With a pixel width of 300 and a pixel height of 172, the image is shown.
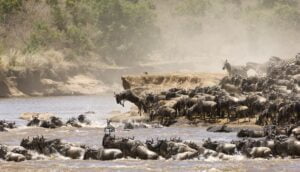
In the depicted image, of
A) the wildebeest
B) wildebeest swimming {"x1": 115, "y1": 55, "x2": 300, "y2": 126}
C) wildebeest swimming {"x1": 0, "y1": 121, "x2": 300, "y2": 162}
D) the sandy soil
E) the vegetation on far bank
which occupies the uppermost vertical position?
the vegetation on far bank

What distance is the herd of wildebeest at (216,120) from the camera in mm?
28875

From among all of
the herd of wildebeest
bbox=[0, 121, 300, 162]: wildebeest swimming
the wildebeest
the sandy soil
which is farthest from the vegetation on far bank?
bbox=[0, 121, 300, 162]: wildebeest swimming

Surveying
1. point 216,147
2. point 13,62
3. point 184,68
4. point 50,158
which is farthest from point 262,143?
point 184,68

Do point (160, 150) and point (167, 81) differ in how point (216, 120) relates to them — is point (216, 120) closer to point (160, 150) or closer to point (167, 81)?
point (167, 81)

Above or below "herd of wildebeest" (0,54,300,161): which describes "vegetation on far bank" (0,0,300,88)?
above

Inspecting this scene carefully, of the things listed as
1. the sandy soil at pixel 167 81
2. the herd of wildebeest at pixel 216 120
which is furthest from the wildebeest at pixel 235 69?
the sandy soil at pixel 167 81

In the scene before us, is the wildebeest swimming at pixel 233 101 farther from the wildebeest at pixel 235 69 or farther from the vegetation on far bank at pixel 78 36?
the vegetation on far bank at pixel 78 36

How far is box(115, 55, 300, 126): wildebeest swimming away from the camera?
3931cm

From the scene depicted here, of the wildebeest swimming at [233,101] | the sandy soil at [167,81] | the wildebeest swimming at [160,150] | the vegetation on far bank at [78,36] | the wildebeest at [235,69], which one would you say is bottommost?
the wildebeest swimming at [160,150]

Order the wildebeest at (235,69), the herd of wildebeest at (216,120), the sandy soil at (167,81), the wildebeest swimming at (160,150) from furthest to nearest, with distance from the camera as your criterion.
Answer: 1. the wildebeest at (235,69)
2. the sandy soil at (167,81)
3. the herd of wildebeest at (216,120)
4. the wildebeest swimming at (160,150)

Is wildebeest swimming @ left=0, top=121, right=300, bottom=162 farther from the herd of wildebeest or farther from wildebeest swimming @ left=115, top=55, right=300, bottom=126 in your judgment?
wildebeest swimming @ left=115, top=55, right=300, bottom=126

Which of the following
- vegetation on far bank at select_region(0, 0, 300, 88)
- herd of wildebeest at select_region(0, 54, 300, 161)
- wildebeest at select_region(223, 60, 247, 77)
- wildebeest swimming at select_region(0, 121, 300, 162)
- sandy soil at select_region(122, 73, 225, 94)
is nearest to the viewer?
wildebeest swimming at select_region(0, 121, 300, 162)

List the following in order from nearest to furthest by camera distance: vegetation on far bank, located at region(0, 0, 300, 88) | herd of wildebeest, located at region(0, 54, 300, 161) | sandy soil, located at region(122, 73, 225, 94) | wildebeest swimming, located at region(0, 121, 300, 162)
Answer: wildebeest swimming, located at region(0, 121, 300, 162) < herd of wildebeest, located at region(0, 54, 300, 161) < sandy soil, located at region(122, 73, 225, 94) < vegetation on far bank, located at region(0, 0, 300, 88)

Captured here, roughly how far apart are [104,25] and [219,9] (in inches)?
2261
